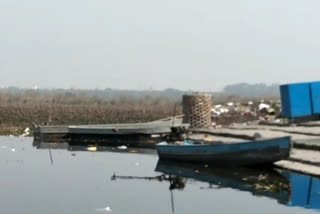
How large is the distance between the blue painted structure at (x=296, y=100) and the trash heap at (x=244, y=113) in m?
4.10

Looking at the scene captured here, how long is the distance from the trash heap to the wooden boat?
11589 mm

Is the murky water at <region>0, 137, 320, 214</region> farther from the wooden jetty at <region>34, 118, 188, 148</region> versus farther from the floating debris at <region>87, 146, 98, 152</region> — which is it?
the wooden jetty at <region>34, 118, 188, 148</region>

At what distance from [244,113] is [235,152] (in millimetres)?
17022

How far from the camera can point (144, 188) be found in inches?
663

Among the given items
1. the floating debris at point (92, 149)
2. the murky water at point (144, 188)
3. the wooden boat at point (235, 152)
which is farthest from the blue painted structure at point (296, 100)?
the floating debris at point (92, 149)

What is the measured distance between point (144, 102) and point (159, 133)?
26613 millimetres

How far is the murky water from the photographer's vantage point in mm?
14078

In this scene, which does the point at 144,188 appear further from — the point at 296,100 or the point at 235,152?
the point at 296,100

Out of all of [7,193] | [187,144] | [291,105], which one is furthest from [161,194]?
[291,105]

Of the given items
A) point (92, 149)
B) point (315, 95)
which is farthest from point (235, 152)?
point (315, 95)

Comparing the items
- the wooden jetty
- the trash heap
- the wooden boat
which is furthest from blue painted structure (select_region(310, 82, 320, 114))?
the wooden boat

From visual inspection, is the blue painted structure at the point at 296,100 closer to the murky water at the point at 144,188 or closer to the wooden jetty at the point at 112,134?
the wooden jetty at the point at 112,134

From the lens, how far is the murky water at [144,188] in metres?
14.1

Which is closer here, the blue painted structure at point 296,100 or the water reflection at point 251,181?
the water reflection at point 251,181
